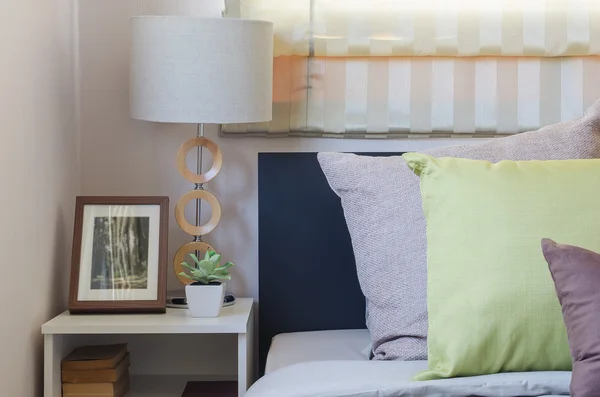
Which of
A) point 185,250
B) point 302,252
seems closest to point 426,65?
point 302,252

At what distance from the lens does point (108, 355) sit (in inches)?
90.4

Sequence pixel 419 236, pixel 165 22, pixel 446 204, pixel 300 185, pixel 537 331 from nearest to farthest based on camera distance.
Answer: pixel 537 331 → pixel 446 204 → pixel 419 236 → pixel 165 22 → pixel 300 185

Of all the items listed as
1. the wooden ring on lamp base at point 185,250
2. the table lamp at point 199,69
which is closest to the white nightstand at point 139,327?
the wooden ring on lamp base at point 185,250

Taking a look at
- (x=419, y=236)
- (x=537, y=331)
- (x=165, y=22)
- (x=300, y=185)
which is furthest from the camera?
(x=300, y=185)

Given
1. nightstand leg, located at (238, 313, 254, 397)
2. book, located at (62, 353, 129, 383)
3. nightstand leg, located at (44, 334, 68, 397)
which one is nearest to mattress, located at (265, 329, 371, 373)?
nightstand leg, located at (238, 313, 254, 397)

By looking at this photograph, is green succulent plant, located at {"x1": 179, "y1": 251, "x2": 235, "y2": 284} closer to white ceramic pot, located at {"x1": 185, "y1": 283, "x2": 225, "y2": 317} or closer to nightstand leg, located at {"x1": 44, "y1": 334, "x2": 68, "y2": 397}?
white ceramic pot, located at {"x1": 185, "y1": 283, "x2": 225, "y2": 317}

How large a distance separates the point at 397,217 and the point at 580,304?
57 cm

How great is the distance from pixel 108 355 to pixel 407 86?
1087 mm

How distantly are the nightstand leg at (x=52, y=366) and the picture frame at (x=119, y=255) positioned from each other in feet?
0.36

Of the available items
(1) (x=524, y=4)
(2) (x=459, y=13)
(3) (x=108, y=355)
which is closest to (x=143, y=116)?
(3) (x=108, y=355)

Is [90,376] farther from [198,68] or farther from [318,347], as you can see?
[198,68]

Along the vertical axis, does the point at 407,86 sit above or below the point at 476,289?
above

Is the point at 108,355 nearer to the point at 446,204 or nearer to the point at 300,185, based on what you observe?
the point at 300,185

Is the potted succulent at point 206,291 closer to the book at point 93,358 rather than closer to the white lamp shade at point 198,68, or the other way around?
the book at point 93,358
